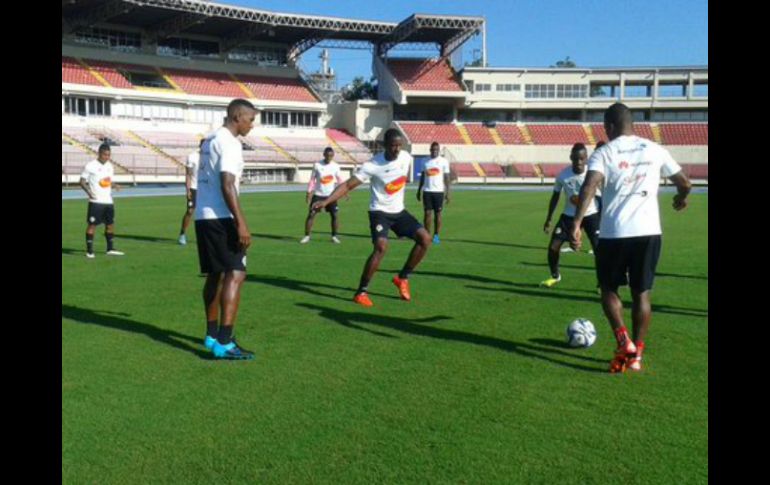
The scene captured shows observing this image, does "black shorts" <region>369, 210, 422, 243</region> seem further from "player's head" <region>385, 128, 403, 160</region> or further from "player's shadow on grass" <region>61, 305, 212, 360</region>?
"player's shadow on grass" <region>61, 305, 212, 360</region>

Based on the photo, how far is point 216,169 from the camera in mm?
6176

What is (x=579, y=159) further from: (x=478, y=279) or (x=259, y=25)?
(x=259, y=25)

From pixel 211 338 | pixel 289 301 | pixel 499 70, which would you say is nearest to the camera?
pixel 211 338

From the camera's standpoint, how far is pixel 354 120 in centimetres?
6819

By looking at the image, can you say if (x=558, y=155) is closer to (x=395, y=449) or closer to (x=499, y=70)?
(x=499, y=70)

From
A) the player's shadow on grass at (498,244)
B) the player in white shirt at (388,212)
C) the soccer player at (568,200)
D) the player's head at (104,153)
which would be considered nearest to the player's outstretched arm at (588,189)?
the player in white shirt at (388,212)

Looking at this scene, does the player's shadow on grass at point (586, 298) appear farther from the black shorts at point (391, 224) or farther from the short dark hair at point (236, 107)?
the short dark hair at point (236, 107)

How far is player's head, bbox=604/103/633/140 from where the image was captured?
576 centimetres

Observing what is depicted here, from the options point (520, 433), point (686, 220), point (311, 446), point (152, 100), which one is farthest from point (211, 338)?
point (152, 100)

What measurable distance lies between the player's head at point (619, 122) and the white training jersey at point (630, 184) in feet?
0.19

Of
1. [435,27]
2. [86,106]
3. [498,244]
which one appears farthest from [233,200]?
[435,27]

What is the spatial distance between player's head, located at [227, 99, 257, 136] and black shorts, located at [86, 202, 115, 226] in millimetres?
8219

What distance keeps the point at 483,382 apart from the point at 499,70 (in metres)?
68.4
